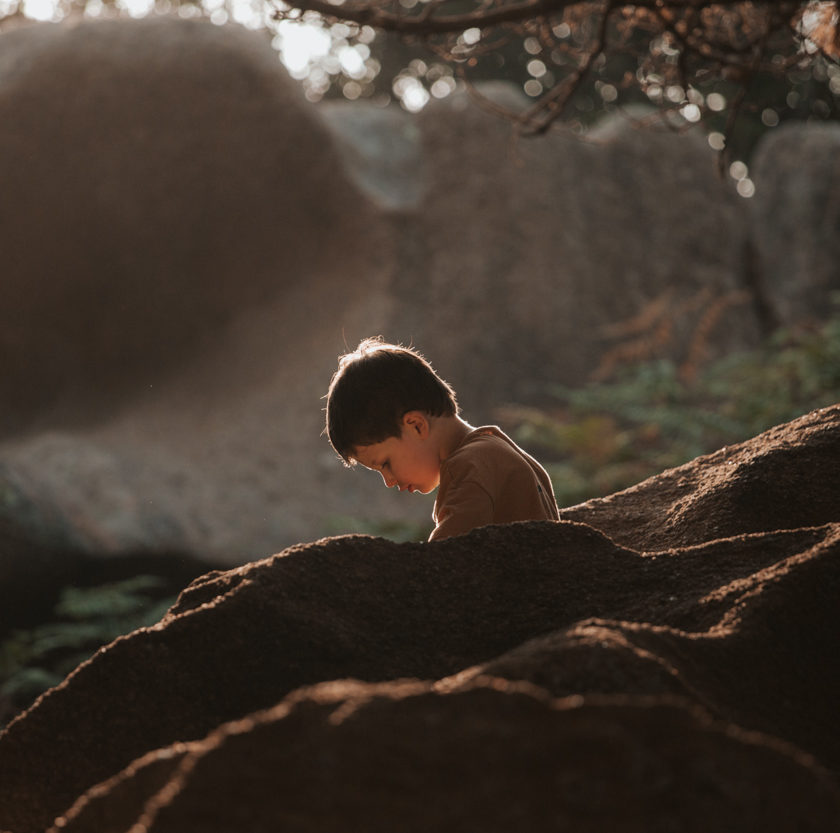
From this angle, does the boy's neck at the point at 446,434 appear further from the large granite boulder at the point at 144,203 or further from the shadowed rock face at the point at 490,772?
the large granite boulder at the point at 144,203

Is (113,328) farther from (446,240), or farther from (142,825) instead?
(142,825)

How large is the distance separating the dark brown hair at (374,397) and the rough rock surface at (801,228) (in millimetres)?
8933

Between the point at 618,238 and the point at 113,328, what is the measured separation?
16.2 ft

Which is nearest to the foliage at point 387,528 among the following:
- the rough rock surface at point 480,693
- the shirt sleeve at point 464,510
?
the shirt sleeve at point 464,510

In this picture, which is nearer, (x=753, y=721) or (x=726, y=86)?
(x=753, y=721)

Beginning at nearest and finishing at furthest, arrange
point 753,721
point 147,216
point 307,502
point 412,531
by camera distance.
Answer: point 753,721 < point 412,531 < point 307,502 < point 147,216

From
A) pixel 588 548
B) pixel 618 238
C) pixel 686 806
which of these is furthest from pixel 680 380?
pixel 686 806

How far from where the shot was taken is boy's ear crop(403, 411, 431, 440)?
8.31 ft

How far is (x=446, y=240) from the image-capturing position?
31.0 ft

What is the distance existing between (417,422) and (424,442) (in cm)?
6

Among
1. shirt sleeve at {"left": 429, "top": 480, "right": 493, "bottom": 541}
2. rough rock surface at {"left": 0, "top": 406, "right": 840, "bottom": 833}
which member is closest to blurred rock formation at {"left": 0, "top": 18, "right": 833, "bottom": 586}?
shirt sleeve at {"left": 429, "top": 480, "right": 493, "bottom": 541}

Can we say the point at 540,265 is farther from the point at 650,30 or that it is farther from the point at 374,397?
the point at 374,397

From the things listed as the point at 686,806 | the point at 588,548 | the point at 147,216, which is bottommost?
the point at 588,548

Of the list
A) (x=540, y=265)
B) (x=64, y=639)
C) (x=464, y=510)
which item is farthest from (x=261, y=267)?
(x=464, y=510)
